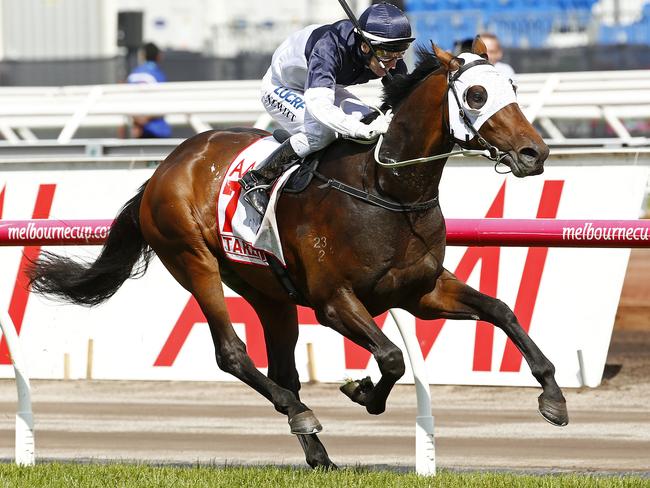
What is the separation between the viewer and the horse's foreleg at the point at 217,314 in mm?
6122

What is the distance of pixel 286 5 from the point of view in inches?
1072

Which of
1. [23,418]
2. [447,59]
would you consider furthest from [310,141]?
[23,418]

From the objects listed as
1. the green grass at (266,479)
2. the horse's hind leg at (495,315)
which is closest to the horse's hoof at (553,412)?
the horse's hind leg at (495,315)

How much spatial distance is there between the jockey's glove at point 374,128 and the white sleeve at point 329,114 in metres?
0.02

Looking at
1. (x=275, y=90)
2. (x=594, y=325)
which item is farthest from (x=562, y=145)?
(x=275, y=90)

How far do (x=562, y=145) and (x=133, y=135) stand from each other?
4.71 meters

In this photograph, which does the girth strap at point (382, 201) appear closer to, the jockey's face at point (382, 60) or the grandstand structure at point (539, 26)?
the jockey's face at point (382, 60)

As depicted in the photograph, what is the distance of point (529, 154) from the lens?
202 inches

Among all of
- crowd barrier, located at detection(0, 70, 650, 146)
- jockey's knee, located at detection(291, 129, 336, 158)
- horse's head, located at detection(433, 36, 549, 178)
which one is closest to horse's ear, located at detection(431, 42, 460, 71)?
horse's head, located at detection(433, 36, 549, 178)

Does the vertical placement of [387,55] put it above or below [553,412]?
above

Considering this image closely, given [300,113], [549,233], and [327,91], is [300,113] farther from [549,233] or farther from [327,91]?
[549,233]

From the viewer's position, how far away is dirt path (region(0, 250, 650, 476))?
6703mm

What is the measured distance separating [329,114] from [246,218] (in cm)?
72

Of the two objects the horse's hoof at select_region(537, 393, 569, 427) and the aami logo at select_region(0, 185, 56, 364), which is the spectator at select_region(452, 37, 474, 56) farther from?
the aami logo at select_region(0, 185, 56, 364)
